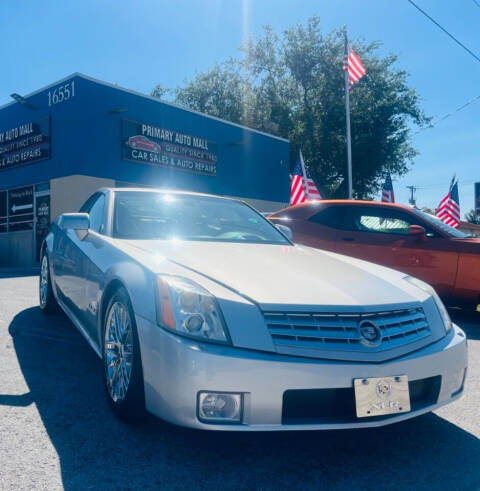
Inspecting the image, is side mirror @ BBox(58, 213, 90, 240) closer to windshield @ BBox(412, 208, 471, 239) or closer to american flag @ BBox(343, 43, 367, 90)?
windshield @ BBox(412, 208, 471, 239)

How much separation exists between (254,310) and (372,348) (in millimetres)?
540

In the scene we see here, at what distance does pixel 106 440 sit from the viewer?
7.70ft

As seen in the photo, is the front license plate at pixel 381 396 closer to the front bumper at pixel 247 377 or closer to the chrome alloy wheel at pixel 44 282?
the front bumper at pixel 247 377

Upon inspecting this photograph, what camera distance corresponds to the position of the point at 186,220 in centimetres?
364

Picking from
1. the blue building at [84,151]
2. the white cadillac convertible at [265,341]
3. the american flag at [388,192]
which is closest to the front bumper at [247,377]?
the white cadillac convertible at [265,341]

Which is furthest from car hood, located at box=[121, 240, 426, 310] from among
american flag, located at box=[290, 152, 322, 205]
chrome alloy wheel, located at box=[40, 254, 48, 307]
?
american flag, located at box=[290, 152, 322, 205]

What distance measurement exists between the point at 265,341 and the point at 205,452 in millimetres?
624

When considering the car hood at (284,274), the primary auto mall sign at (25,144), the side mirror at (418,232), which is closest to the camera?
the car hood at (284,274)

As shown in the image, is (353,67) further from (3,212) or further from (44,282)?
(44,282)

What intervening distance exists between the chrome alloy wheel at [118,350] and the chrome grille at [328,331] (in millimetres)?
777

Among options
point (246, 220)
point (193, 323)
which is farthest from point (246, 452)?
point (246, 220)

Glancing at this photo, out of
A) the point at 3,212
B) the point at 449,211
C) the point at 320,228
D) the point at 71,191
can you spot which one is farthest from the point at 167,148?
the point at 320,228

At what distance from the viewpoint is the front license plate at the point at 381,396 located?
2.08m

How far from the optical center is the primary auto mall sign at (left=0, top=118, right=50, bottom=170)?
15.7 meters
